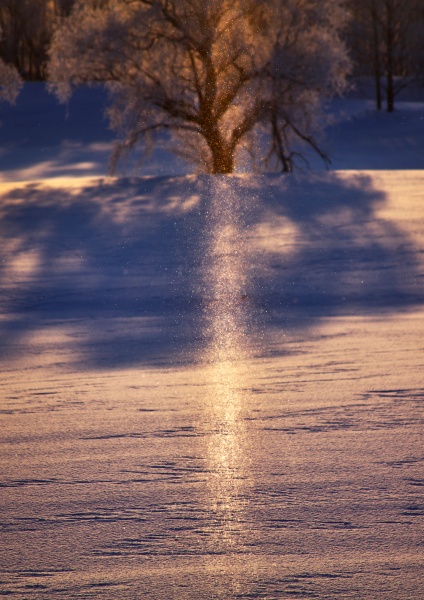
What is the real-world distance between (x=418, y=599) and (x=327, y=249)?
859 centimetres

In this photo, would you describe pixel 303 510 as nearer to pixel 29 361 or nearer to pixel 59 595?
pixel 59 595

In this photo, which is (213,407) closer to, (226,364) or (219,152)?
(226,364)

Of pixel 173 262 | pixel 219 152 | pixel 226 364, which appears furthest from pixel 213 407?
pixel 219 152

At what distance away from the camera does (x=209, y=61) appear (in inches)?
668

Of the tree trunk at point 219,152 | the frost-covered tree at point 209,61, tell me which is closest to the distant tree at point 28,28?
the frost-covered tree at point 209,61

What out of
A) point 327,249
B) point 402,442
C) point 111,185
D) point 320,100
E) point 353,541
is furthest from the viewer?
point 320,100

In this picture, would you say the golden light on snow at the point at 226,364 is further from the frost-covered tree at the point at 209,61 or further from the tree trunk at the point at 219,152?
the frost-covered tree at the point at 209,61

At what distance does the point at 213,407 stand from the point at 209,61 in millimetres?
13605

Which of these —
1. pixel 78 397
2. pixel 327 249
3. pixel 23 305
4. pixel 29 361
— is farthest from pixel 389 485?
pixel 327 249

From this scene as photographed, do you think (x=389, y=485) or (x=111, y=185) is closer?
(x=389, y=485)

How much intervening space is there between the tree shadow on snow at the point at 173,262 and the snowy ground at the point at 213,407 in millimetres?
48

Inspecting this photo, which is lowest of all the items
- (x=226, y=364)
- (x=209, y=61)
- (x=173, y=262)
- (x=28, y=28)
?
(x=173, y=262)

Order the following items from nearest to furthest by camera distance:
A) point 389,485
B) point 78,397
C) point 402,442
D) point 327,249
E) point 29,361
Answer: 1. point 389,485
2. point 402,442
3. point 78,397
4. point 29,361
5. point 327,249

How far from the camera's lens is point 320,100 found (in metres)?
A: 18.7
